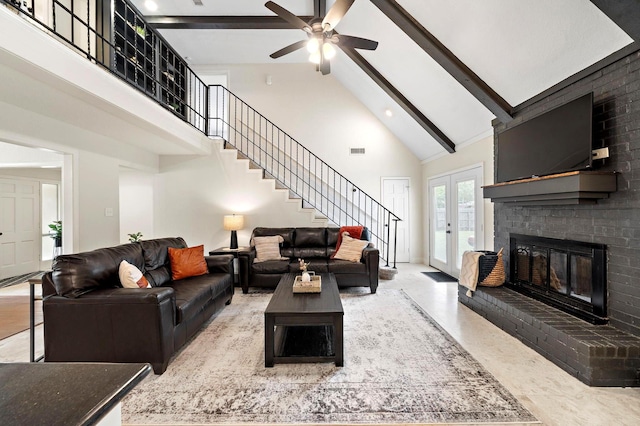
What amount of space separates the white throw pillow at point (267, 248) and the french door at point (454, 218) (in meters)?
3.04

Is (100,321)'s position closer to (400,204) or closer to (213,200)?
(213,200)

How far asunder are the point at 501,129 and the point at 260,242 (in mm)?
3843

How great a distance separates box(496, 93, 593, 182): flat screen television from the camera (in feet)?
8.37

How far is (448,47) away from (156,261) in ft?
13.8

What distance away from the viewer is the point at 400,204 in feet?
22.4

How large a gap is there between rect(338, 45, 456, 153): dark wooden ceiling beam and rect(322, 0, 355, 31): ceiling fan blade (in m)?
2.15

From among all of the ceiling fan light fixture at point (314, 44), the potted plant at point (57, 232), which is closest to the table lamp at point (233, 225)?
the ceiling fan light fixture at point (314, 44)

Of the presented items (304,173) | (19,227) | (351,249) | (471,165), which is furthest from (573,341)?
(19,227)

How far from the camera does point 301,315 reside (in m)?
2.45

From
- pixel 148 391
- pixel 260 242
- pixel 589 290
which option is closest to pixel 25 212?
pixel 260 242

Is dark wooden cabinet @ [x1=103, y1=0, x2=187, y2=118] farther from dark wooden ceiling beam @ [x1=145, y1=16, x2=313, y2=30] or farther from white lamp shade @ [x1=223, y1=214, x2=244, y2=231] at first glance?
white lamp shade @ [x1=223, y1=214, x2=244, y2=231]

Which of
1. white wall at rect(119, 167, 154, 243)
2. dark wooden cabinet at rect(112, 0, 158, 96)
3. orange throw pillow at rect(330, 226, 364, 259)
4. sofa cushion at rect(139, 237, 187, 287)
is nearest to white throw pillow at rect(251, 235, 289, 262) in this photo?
orange throw pillow at rect(330, 226, 364, 259)

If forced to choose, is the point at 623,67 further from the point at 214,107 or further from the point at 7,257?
the point at 7,257

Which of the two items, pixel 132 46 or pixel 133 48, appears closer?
pixel 132 46
